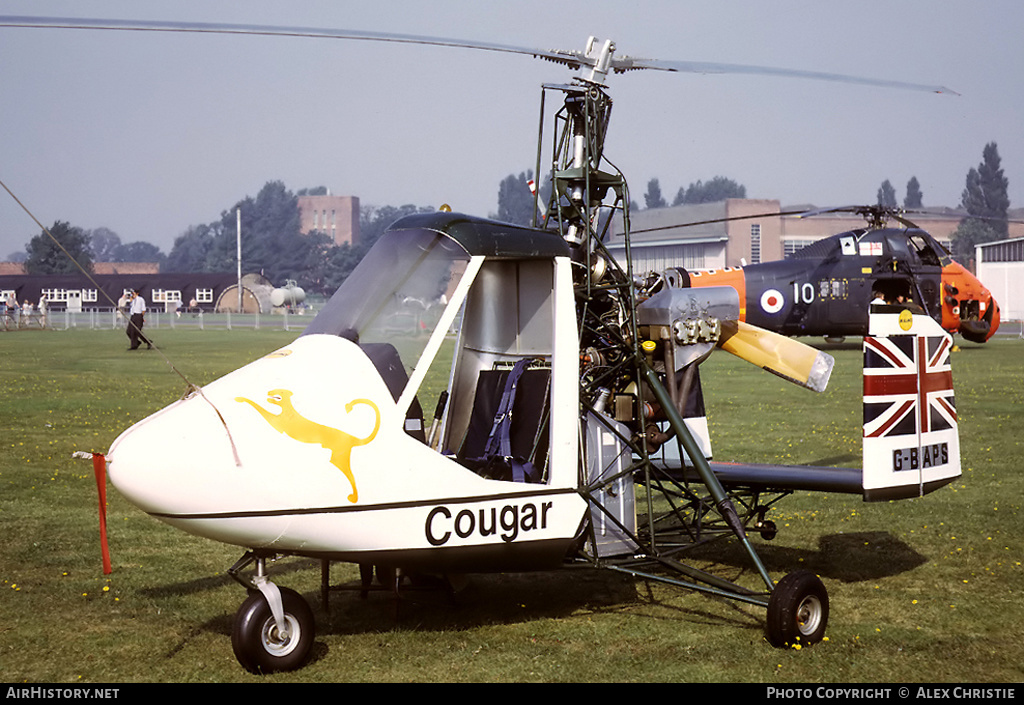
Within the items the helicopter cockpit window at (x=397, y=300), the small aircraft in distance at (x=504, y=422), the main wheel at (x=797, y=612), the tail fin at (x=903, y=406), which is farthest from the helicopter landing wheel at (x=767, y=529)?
the helicopter cockpit window at (x=397, y=300)

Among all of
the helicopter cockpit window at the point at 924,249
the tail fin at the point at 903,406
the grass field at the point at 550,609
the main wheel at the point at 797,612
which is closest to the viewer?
the grass field at the point at 550,609

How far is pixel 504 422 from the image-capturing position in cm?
760

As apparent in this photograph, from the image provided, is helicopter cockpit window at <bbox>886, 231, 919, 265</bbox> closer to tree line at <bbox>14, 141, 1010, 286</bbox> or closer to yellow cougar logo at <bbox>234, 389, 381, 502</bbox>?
yellow cougar logo at <bbox>234, 389, 381, 502</bbox>

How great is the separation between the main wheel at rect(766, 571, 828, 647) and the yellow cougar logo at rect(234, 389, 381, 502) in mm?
2724

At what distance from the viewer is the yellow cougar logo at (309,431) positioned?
580 centimetres

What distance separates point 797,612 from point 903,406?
1.80 meters

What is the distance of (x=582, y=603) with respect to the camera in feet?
25.7

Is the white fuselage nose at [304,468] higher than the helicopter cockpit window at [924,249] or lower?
lower

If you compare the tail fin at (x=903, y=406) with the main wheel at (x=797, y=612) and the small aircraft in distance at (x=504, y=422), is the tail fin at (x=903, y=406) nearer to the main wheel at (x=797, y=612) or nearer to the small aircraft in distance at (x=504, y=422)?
the small aircraft in distance at (x=504, y=422)

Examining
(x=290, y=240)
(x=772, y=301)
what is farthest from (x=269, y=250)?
(x=772, y=301)

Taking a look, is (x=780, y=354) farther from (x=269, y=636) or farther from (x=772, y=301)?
(x=772, y=301)

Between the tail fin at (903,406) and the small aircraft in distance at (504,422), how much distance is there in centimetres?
2

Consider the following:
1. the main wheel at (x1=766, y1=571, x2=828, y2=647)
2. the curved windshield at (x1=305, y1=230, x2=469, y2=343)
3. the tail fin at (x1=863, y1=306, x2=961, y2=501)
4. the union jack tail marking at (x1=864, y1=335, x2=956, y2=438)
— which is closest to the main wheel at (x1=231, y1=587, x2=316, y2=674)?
the curved windshield at (x1=305, y1=230, x2=469, y2=343)

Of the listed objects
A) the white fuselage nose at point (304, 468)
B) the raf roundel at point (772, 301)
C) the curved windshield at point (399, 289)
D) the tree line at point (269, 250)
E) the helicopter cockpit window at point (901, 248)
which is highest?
the tree line at point (269, 250)
